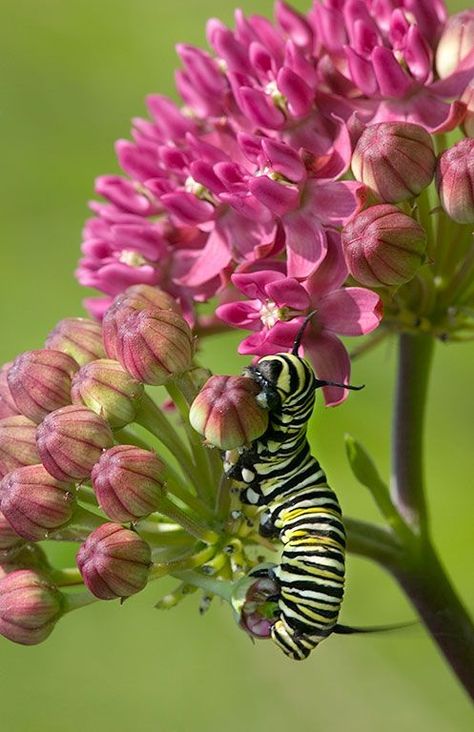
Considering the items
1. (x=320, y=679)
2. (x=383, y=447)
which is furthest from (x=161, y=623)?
(x=383, y=447)

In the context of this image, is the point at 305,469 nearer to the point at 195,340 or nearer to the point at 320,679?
the point at 195,340

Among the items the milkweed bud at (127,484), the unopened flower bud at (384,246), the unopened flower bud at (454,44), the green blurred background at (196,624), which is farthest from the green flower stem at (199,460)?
the green blurred background at (196,624)

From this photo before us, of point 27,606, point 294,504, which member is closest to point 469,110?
point 294,504

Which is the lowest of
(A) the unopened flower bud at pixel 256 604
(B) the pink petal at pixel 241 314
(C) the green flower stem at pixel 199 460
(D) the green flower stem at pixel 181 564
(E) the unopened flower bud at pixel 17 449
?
(A) the unopened flower bud at pixel 256 604

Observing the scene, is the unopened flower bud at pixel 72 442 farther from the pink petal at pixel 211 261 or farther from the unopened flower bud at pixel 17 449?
the pink petal at pixel 211 261

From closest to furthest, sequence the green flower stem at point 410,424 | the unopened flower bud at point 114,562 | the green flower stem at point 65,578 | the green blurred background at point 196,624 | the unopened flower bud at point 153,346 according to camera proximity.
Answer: the unopened flower bud at point 114,562, the unopened flower bud at point 153,346, the green flower stem at point 65,578, the green flower stem at point 410,424, the green blurred background at point 196,624

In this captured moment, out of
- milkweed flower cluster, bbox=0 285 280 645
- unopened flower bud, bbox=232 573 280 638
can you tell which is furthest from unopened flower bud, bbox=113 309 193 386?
unopened flower bud, bbox=232 573 280 638
